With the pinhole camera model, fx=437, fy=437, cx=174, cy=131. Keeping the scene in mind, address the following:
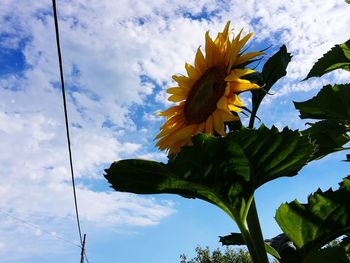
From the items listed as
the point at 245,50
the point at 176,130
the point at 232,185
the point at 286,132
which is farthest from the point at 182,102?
the point at 286,132

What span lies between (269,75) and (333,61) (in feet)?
3.48

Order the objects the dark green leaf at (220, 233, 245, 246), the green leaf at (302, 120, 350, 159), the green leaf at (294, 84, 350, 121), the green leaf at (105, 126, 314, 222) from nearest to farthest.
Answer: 1. the green leaf at (105, 126, 314, 222)
2. the dark green leaf at (220, 233, 245, 246)
3. the green leaf at (302, 120, 350, 159)
4. the green leaf at (294, 84, 350, 121)

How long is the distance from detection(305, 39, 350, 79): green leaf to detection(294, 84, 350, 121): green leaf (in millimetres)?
183

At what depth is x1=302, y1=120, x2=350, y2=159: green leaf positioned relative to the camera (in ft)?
5.99

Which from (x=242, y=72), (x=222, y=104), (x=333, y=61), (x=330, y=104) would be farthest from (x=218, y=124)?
(x=333, y=61)

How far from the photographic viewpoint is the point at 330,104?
1955mm

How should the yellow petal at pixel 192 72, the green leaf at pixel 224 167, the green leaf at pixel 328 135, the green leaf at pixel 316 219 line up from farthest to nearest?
1. the green leaf at pixel 328 135
2. the yellow petal at pixel 192 72
3. the green leaf at pixel 316 219
4. the green leaf at pixel 224 167

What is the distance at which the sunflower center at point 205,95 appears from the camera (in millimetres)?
1239

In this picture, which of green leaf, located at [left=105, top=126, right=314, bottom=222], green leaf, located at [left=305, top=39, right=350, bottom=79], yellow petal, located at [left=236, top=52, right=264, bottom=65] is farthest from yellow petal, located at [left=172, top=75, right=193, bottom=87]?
green leaf, located at [left=305, top=39, right=350, bottom=79]

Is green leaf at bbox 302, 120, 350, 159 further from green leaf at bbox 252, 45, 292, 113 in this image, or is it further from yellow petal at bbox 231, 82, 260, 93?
yellow petal at bbox 231, 82, 260, 93

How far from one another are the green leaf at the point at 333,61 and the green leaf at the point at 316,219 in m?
1.12

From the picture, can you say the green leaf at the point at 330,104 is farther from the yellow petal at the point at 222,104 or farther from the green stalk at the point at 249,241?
the green stalk at the point at 249,241

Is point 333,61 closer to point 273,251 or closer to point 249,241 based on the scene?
point 273,251

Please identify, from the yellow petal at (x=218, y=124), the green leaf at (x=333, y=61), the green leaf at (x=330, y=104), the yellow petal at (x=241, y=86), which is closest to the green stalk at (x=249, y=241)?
the yellow petal at (x=218, y=124)
